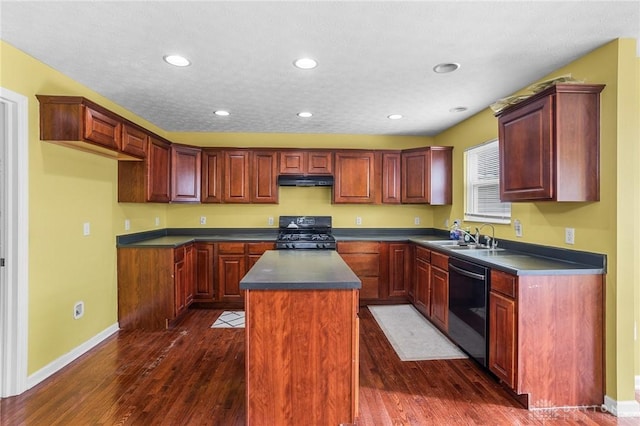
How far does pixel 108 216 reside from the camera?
11.1ft

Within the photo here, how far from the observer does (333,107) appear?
3502mm

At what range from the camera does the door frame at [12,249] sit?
7.48 feet

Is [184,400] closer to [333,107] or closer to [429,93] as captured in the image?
[333,107]

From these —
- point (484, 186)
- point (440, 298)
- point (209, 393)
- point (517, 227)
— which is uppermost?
point (484, 186)

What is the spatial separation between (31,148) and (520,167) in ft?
12.1

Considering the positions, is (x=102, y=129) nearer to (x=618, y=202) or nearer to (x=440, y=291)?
(x=440, y=291)

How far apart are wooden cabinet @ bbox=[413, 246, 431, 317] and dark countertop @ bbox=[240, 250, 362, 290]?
1.58 m

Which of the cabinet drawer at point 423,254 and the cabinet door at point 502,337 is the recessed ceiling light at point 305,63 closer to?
the cabinet door at point 502,337

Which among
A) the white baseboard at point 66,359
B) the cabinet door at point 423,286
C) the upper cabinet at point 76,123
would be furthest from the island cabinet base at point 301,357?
the cabinet door at point 423,286

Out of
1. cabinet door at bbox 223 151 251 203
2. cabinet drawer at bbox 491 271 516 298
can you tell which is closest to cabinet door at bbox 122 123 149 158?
cabinet door at bbox 223 151 251 203

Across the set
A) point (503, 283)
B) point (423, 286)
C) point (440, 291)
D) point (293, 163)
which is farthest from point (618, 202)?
point (293, 163)

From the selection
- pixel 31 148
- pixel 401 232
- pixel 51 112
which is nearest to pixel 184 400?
pixel 31 148

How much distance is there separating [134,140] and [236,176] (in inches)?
56.9

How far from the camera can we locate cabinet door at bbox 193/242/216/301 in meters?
4.22
